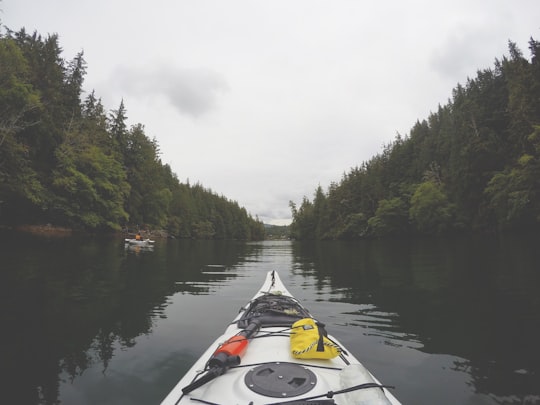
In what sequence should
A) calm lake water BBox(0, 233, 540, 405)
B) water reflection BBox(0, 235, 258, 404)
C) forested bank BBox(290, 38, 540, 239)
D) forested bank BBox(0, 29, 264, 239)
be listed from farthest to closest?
forested bank BBox(290, 38, 540, 239) < forested bank BBox(0, 29, 264, 239) < water reflection BBox(0, 235, 258, 404) < calm lake water BBox(0, 233, 540, 405)

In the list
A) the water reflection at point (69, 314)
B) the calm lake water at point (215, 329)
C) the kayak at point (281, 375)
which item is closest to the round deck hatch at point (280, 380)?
the kayak at point (281, 375)

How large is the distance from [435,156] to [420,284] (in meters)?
62.0

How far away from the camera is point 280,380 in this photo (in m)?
2.96

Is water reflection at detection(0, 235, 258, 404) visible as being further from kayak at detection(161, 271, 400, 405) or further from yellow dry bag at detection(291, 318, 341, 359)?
yellow dry bag at detection(291, 318, 341, 359)

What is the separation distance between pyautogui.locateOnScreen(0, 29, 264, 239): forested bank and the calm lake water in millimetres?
17094

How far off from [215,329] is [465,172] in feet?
152

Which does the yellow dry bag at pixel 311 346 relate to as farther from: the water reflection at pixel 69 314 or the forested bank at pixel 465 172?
the forested bank at pixel 465 172

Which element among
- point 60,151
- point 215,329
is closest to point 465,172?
point 215,329

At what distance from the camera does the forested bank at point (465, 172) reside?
3128cm

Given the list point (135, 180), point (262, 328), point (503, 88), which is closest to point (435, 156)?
point (503, 88)

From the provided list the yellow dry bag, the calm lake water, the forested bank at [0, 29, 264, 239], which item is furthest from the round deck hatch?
the forested bank at [0, 29, 264, 239]

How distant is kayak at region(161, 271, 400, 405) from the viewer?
2.65 m

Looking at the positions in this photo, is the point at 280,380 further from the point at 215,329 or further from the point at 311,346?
the point at 215,329

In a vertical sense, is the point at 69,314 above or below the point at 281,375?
below
